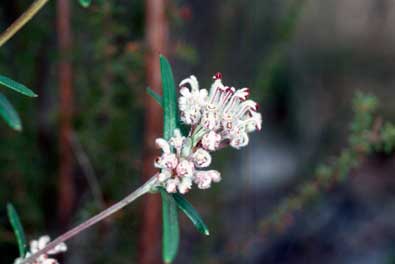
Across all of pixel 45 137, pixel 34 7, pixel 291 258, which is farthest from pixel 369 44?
pixel 34 7

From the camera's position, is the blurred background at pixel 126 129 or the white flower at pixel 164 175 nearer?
the white flower at pixel 164 175

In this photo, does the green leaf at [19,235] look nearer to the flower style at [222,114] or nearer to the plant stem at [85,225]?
the plant stem at [85,225]

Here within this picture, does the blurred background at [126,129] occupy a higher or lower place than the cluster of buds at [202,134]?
higher

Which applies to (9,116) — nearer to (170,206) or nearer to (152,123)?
(170,206)

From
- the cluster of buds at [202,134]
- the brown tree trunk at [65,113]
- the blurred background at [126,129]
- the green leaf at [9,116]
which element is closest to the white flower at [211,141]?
the cluster of buds at [202,134]

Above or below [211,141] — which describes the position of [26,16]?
above

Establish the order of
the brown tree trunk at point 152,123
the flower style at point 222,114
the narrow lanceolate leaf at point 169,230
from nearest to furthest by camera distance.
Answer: the narrow lanceolate leaf at point 169,230 < the flower style at point 222,114 < the brown tree trunk at point 152,123

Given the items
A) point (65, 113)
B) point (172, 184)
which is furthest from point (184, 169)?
point (65, 113)

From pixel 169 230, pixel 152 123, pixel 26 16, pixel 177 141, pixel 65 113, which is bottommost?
pixel 169 230

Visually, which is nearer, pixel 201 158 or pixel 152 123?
pixel 201 158
